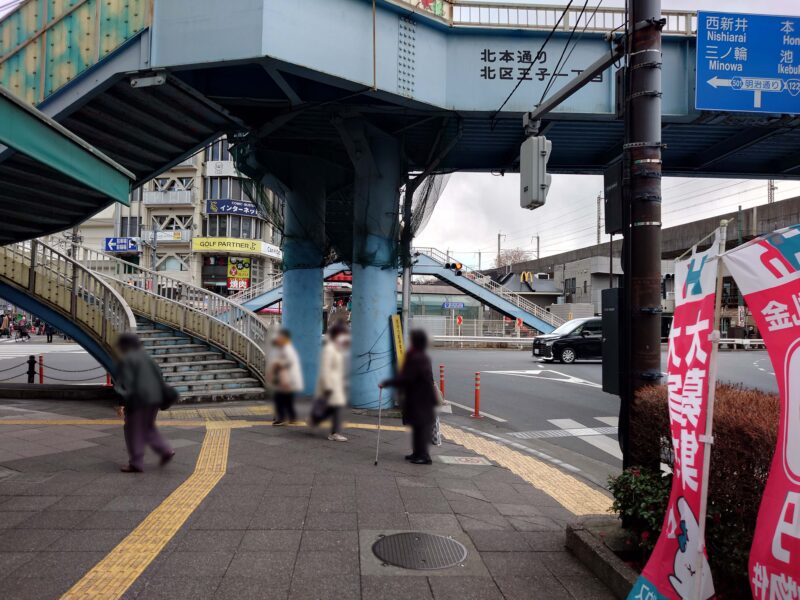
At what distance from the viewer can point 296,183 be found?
6.39m

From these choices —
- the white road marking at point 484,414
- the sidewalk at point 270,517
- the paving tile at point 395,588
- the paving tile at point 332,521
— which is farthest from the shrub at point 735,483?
the white road marking at point 484,414

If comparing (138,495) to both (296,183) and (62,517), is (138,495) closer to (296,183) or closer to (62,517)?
(62,517)

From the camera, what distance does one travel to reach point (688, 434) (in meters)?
3.18

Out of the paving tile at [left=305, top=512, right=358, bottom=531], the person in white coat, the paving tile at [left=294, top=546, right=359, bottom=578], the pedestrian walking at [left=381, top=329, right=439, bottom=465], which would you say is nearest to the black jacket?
the pedestrian walking at [left=381, top=329, right=439, bottom=465]

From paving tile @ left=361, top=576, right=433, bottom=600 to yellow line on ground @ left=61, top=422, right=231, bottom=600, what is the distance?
167 centimetres

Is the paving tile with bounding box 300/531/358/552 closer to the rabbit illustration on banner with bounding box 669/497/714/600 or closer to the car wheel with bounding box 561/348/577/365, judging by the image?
the rabbit illustration on banner with bounding box 669/497/714/600

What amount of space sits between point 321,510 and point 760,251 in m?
4.43

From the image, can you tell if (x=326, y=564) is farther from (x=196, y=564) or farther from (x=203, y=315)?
(x=203, y=315)

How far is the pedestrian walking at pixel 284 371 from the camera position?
6.10ft

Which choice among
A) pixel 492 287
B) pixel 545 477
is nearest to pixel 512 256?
pixel 492 287

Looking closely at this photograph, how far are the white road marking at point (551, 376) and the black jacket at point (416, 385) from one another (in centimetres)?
1559

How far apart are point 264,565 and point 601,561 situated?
2.58 m

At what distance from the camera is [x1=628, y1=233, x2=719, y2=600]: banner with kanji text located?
3.03 metres

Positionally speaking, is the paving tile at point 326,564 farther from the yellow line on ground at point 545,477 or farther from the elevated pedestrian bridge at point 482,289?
the elevated pedestrian bridge at point 482,289
